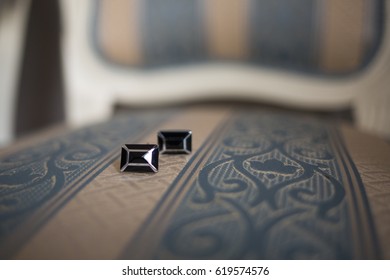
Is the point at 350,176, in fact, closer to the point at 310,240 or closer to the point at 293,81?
the point at 310,240

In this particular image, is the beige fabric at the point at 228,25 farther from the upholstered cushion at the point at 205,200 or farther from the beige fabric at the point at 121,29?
the upholstered cushion at the point at 205,200

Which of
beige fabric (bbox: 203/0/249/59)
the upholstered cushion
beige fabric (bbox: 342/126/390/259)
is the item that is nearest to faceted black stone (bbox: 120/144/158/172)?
the upholstered cushion

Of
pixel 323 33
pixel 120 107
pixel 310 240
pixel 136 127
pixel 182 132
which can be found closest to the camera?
pixel 310 240

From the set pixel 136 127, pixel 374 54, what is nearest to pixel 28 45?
pixel 136 127

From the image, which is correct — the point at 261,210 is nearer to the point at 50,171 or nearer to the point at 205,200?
the point at 205,200

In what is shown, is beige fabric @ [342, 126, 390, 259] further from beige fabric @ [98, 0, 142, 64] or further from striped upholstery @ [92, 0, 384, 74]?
beige fabric @ [98, 0, 142, 64]
